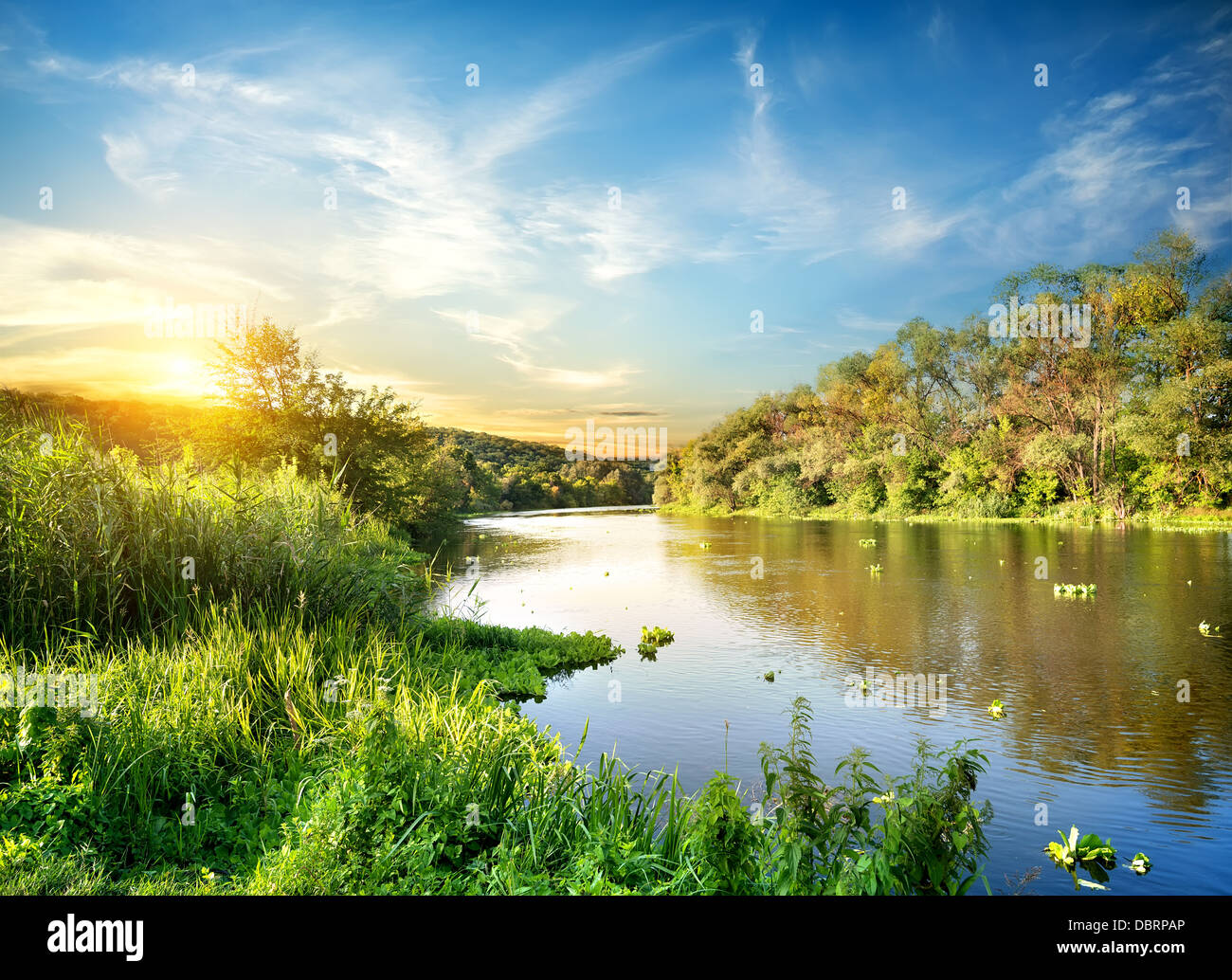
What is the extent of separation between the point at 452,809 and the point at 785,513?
153 ft

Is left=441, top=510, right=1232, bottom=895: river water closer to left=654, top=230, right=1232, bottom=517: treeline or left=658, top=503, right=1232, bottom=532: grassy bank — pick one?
left=658, top=503, right=1232, bottom=532: grassy bank

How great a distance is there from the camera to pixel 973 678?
352 inches

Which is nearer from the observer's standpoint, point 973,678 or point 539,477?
point 973,678

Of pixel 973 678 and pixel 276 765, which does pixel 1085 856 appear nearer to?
pixel 973 678

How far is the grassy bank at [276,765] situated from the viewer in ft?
11.0

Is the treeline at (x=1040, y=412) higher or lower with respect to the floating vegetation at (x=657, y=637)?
higher

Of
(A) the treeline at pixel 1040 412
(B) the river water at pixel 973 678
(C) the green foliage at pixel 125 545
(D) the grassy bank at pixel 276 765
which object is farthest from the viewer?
(A) the treeline at pixel 1040 412

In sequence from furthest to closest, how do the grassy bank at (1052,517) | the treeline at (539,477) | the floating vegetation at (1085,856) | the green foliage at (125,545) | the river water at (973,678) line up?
the treeline at (539,477) → the grassy bank at (1052,517) → the green foliage at (125,545) → the river water at (973,678) → the floating vegetation at (1085,856)

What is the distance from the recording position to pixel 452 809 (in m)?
3.75

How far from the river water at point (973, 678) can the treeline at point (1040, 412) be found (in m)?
13.2

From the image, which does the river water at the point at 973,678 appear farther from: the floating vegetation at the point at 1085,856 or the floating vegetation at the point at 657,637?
the floating vegetation at the point at 657,637

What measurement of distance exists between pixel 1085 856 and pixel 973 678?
4757 millimetres

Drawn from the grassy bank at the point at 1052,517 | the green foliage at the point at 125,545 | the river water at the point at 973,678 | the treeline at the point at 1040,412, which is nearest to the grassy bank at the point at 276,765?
the green foliage at the point at 125,545

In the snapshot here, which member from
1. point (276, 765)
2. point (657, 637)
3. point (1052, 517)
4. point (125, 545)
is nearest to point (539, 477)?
point (1052, 517)
